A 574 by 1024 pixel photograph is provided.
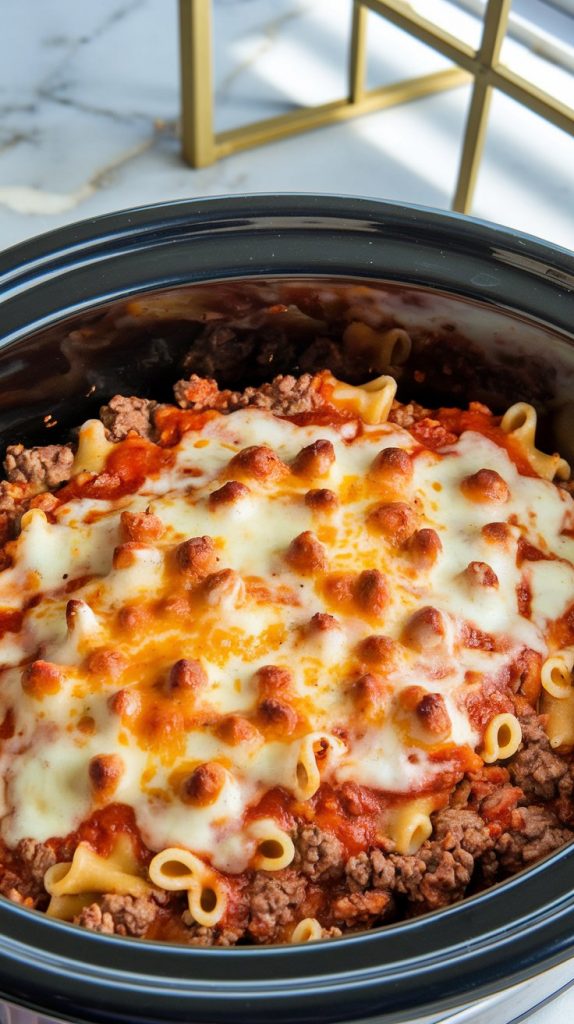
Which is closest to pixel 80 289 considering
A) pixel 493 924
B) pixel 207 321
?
pixel 207 321

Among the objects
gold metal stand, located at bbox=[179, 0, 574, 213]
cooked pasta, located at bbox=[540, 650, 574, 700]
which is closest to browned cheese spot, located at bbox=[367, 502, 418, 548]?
cooked pasta, located at bbox=[540, 650, 574, 700]

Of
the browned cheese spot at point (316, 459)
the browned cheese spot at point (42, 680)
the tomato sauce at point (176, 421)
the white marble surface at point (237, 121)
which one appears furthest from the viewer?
the white marble surface at point (237, 121)

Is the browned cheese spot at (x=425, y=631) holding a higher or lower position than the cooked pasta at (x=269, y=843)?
higher

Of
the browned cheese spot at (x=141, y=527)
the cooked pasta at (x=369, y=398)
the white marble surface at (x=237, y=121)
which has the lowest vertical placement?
the white marble surface at (x=237, y=121)

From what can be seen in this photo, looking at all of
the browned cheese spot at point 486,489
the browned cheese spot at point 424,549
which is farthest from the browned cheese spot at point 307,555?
the browned cheese spot at point 486,489

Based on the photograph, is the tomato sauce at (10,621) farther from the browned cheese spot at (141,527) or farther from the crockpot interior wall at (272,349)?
the crockpot interior wall at (272,349)

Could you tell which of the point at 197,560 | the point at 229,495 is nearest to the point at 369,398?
the point at 229,495

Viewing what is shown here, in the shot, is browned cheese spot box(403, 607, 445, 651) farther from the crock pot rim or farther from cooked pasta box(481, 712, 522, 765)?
the crock pot rim

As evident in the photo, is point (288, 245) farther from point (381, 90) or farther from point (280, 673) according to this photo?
point (381, 90)
